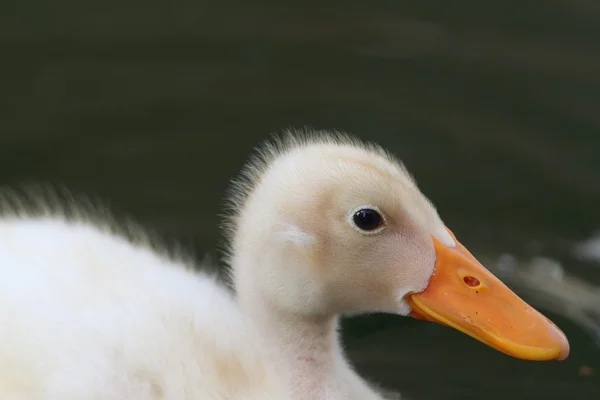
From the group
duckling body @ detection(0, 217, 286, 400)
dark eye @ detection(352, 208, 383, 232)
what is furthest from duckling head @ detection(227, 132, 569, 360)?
duckling body @ detection(0, 217, 286, 400)

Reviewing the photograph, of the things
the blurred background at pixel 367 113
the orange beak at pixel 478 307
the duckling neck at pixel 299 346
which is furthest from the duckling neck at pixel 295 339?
the blurred background at pixel 367 113

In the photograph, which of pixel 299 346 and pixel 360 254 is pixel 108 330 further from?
pixel 360 254

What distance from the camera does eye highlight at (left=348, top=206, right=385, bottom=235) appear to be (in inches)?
113

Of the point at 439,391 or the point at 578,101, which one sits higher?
the point at 578,101

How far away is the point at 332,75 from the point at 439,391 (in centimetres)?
199

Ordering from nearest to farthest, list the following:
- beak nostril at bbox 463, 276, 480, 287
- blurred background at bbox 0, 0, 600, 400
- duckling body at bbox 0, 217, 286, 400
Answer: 1. duckling body at bbox 0, 217, 286, 400
2. beak nostril at bbox 463, 276, 480, 287
3. blurred background at bbox 0, 0, 600, 400

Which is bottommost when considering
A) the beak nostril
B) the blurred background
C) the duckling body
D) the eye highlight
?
the duckling body

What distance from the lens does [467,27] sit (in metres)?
5.53

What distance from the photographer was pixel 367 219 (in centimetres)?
288

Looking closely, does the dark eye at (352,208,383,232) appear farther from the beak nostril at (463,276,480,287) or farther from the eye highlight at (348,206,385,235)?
the beak nostril at (463,276,480,287)

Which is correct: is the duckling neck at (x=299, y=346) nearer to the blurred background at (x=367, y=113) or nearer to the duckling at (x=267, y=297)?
the duckling at (x=267, y=297)

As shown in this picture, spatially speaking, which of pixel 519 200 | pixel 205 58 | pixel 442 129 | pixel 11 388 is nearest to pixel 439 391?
pixel 519 200

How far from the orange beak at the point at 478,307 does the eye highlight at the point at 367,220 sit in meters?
0.20

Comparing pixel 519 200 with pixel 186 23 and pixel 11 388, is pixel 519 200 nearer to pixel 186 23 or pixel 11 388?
pixel 186 23
